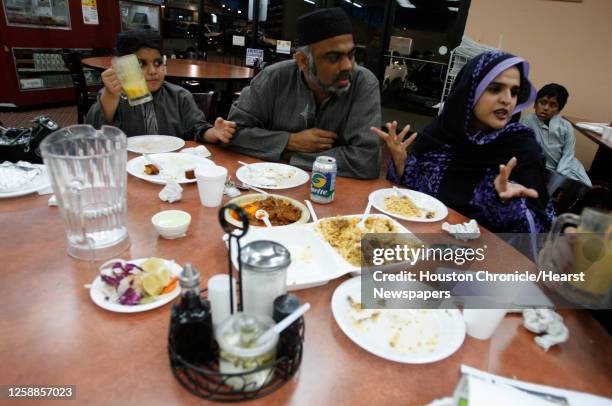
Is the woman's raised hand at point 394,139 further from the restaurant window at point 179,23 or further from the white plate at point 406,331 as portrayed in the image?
the restaurant window at point 179,23

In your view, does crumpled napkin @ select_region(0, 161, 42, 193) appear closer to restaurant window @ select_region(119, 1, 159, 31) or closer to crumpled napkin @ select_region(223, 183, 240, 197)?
crumpled napkin @ select_region(223, 183, 240, 197)

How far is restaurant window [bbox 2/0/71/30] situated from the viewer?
5.41 metres

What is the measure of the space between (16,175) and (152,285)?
2.99 feet

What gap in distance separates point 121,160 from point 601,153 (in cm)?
514

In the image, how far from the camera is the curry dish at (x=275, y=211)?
1.26 meters

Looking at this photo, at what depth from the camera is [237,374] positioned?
24.3 inches

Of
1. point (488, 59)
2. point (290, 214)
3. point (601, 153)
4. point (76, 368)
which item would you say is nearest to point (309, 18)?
point (488, 59)

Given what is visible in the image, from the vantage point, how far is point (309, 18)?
1866mm

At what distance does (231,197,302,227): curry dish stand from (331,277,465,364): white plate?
41 cm

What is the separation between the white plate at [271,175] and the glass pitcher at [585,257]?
3.26ft

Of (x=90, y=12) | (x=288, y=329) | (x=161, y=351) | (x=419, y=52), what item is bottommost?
(x=161, y=351)

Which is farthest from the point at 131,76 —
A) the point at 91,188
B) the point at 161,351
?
the point at 161,351

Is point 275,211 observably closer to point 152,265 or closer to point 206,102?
point 152,265

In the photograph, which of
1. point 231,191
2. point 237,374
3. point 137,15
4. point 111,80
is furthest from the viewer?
point 137,15
